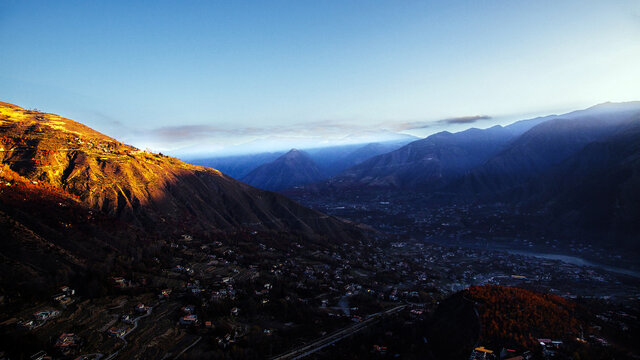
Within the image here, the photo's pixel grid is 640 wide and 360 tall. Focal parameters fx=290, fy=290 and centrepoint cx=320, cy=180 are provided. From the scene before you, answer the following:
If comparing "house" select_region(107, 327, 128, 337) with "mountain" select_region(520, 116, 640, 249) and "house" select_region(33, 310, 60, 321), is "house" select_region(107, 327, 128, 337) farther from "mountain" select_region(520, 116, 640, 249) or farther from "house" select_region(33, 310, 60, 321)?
"mountain" select_region(520, 116, 640, 249)

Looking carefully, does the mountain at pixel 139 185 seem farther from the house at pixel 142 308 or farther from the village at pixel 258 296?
the house at pixel 142 308

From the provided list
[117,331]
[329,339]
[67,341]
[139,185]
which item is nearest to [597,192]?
[329,339]

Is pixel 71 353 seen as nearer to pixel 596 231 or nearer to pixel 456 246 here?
pixel 456 246

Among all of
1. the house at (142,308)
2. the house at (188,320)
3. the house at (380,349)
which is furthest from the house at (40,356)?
the house at (380,349)

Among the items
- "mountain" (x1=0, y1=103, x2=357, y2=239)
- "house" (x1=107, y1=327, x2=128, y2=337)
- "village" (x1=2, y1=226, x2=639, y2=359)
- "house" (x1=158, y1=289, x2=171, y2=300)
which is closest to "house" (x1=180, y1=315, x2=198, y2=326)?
"village" (x1=2, y1=226, x2=639, y2=359)

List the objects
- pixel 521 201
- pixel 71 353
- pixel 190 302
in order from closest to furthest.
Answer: pixel 71 353
pixel 190 302
pixel 521 201

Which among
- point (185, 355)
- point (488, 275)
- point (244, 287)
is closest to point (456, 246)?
point (488, 275)

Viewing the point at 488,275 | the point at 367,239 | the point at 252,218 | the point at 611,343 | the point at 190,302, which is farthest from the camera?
the point at 367,239
